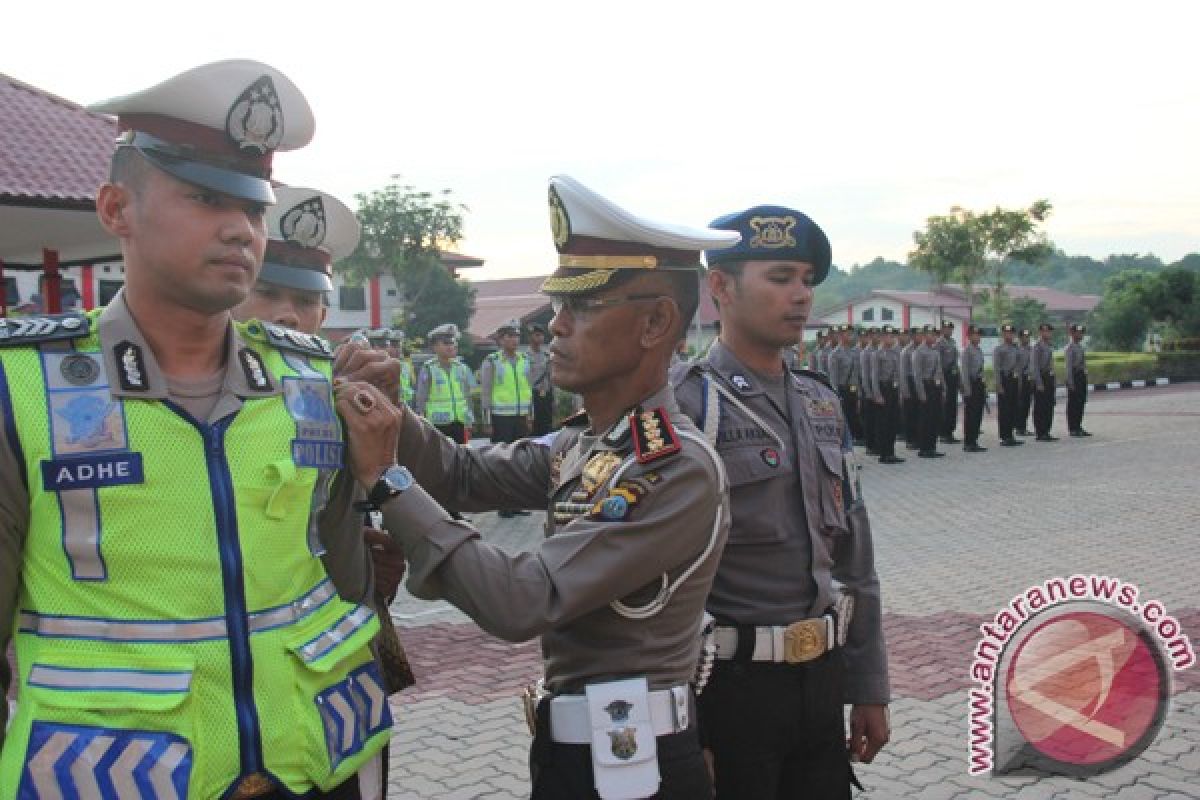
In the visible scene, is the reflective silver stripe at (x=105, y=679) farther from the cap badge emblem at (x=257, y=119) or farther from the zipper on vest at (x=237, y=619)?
the cap badge emblem at (x=257, y=119)

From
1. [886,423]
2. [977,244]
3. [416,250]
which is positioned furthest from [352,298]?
[886,423]

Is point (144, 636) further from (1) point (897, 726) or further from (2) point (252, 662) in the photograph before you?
(1) point (897, 726)

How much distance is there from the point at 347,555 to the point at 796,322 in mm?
1662

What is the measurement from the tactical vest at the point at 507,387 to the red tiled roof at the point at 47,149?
5.21 meters

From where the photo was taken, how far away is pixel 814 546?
3033mm

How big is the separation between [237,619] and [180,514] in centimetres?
20

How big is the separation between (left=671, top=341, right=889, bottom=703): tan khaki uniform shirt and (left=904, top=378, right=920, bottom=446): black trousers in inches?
591

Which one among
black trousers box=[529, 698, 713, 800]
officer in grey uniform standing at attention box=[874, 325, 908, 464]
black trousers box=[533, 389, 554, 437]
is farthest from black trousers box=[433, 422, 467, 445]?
black trousers box=[529, 698, 713, 800]

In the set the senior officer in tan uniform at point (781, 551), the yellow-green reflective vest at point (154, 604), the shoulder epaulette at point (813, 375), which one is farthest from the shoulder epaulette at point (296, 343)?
the shoulder epaulette at point (813, 375)

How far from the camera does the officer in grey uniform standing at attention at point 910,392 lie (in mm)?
17750

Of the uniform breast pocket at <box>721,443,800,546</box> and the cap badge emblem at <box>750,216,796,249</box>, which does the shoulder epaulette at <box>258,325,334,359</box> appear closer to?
the uniform breast pocket at <box>721,443,800,546</box>

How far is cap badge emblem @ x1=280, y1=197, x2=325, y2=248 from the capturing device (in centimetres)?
362

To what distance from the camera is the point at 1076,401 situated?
66.1 feet

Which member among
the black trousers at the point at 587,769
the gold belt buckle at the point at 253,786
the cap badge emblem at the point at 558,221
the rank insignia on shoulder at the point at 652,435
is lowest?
the black trousers at the point at 587,769
